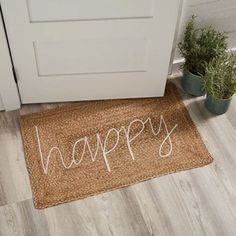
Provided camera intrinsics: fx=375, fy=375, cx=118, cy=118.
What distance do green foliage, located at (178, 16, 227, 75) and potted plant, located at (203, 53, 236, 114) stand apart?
0.07m

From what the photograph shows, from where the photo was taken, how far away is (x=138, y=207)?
1616 mm

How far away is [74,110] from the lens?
1963 millimetres

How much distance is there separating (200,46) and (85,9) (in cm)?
66

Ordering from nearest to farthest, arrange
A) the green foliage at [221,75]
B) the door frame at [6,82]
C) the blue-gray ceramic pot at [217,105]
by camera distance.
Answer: the door frame at [6,82] → the green foliage at [221,75] → the blue-gray ceramic pot at [217,105]

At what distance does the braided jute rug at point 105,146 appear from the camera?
1.68m

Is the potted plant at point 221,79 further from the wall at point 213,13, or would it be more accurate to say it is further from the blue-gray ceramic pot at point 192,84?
the wall at point 213,13

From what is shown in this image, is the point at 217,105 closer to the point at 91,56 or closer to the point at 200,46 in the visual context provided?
the point at 200,46

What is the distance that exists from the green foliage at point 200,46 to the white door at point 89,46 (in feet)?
0.59

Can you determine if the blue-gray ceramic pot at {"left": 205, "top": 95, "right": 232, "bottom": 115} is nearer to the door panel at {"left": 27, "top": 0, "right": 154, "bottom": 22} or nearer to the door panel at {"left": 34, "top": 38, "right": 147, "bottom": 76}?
the door panel at {"left": 34, "top": 38, "right": 147, "bottom": 76}

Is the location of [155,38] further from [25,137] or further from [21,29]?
[25,137]

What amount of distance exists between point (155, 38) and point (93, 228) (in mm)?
877

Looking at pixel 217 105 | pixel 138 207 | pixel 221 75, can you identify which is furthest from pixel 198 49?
pixel 138 207

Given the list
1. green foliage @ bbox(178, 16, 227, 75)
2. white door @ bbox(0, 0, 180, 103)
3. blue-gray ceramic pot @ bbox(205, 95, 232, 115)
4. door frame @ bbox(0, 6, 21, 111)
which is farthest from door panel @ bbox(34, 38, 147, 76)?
blue-gray ceramic pot @ bbox(205, 95, 232, 115)

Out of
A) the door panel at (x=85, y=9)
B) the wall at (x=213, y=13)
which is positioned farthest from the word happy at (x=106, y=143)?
the door panel at (x=85, y=9)
